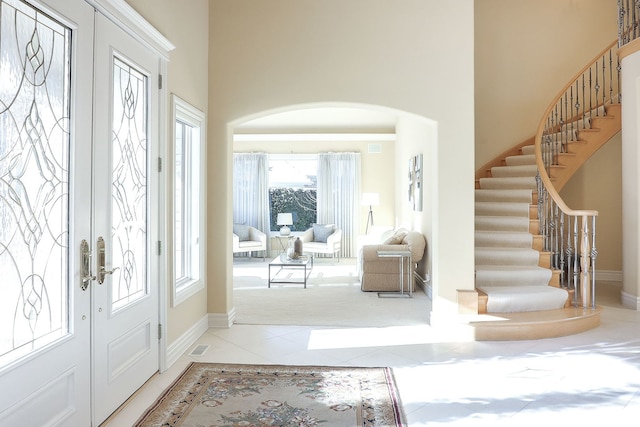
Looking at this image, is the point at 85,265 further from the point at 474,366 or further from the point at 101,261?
the point at 474,366

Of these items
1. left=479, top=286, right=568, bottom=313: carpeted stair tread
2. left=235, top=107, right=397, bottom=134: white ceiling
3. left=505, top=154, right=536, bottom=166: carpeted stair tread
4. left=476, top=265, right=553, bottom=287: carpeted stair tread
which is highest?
left=235, top=107, right=397, bottom=134: white ceiling

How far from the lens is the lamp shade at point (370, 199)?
33.3 feet

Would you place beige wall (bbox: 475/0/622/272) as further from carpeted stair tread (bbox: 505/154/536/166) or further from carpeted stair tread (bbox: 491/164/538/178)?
carpeted stair tread (bbox: 491/164/538/178)

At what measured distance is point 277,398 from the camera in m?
3.19

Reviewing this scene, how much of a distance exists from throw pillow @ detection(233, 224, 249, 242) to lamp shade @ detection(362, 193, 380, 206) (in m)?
2.60

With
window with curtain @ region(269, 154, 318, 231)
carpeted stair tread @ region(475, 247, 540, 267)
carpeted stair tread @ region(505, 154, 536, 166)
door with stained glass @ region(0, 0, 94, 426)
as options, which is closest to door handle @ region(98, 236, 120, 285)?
door with stained glass @ region(0, 0, 94, 426)

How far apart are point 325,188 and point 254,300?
5.15m

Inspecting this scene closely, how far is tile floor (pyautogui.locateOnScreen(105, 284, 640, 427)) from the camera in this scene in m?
2.96

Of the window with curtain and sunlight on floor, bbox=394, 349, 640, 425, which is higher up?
the window with curtain

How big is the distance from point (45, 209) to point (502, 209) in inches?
212

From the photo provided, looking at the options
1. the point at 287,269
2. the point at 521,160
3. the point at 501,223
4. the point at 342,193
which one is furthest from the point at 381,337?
the point at 342,193

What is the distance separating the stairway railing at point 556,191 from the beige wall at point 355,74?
1.26 m

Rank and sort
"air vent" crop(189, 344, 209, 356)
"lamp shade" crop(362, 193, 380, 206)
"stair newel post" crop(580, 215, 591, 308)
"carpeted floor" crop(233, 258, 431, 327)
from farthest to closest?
"lamp shade" crop(362, 193, 380, 206)
"carpeted floor" crop(233, 258, 431, 327)
"stair newel post" crop(580, 215, 591, 308)
"air vent" crop(189, 344, 209, 356)

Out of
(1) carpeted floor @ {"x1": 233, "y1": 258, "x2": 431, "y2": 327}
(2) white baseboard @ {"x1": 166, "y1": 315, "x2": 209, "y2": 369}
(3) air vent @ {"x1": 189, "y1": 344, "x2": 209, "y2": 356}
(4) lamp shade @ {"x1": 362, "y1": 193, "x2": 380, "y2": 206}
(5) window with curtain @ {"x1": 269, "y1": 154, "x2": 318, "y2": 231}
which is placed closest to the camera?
(2) white baseboard @ {"x1": 166, "y1": 315, "x2": 209, "y2": 369}
